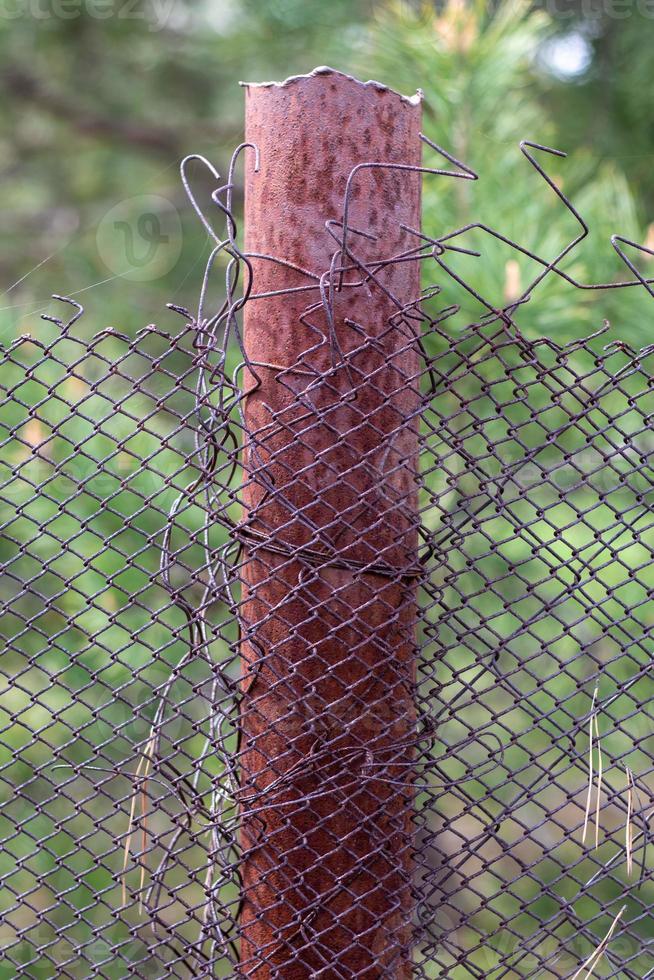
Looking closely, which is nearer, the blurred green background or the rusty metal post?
the rusty metal post

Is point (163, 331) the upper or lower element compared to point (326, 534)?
upper

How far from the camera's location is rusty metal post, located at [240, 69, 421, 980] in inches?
50.5

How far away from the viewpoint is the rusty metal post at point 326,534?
4.21 feet

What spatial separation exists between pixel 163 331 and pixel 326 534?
0.66 meters

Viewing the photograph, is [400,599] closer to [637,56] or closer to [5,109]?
[637,56]

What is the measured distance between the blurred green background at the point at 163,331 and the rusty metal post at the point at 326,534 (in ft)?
0.46

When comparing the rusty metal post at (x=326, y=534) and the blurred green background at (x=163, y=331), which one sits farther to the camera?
the blurred green background at (x=163, y=331)

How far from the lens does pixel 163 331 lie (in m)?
1.77

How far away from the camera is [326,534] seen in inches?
51.3

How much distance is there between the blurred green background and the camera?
1550mm

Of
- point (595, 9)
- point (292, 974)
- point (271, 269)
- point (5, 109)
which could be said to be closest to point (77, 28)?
point (5, 109)

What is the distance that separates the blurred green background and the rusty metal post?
141 mm

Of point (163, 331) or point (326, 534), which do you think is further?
point (163, 331)

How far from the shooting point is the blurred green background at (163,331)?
155cm
